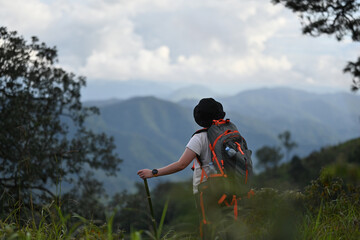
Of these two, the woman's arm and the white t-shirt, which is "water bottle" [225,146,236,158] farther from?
the woman's arm

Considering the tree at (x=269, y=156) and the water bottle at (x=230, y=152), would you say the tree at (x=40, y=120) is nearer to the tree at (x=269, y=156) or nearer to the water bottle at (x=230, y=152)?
the water bottle at (x=230, y=152)

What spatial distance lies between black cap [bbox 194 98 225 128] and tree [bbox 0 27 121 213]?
12.6 meters

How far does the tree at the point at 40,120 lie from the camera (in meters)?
16.5

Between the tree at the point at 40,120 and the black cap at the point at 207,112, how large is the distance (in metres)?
12.6

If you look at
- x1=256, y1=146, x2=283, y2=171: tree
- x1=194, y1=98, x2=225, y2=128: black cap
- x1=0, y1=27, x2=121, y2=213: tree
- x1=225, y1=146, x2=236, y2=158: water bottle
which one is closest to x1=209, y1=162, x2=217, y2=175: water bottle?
x1=225, y1=146, x2=236, y2=158: water bottle

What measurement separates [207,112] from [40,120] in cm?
1422

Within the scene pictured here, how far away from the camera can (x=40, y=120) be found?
659 inches

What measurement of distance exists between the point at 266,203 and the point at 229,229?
0.43 meters

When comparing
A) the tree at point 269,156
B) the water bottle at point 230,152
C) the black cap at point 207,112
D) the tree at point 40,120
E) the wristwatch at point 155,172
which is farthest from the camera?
the tree at point 269,156

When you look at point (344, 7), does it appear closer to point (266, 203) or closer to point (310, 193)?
point (310, 193)

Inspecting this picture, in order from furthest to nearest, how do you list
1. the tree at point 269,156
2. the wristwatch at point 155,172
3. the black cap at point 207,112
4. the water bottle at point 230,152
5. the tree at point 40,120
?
1. the tree at point 269,156
2. the tree at point 40,120
3. the black cap at point 207,112
4. the wristwatch at point 155,172
5. the water bottle at point 230,152

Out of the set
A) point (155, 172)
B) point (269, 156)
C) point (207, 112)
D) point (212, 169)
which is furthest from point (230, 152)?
point (269, 156)

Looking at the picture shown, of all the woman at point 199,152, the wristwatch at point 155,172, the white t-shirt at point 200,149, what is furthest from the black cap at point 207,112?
the wristwatch at point 155,172

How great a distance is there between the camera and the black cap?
12.7ft
